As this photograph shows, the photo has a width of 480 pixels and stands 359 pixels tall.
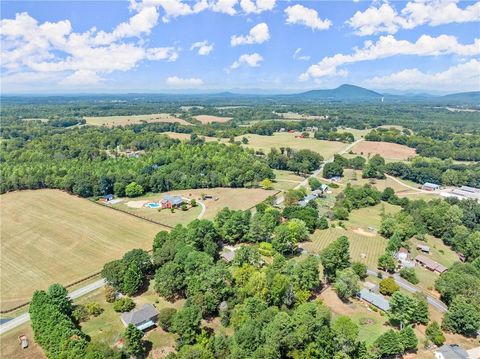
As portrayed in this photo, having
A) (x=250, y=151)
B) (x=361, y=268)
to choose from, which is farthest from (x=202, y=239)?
(x=250, y=151)

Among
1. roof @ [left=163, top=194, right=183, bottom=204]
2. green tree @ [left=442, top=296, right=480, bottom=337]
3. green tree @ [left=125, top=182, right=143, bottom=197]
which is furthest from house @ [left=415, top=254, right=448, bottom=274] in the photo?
green tree @ [left=125, top=182, right=143, bottom=197]

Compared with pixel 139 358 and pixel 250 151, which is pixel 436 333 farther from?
pixel 250 151

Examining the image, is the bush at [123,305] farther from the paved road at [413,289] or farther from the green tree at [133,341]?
the paved road at [413,289]

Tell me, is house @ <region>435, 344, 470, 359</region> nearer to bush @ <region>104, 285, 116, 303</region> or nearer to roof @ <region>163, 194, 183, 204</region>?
bush @ <region>104, 285, 116, 303</region>

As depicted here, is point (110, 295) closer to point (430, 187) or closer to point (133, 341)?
point (133, 341)

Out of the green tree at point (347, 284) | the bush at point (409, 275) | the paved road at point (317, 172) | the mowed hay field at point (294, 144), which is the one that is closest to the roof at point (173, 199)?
the paved road at point (317, 172)

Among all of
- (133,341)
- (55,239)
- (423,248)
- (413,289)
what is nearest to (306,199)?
(423,248)
